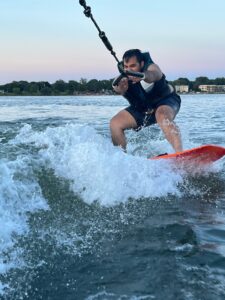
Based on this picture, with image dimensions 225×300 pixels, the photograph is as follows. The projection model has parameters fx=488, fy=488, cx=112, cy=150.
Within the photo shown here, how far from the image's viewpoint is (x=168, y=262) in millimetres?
3701

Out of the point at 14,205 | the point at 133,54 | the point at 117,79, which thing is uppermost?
the point at 133,54

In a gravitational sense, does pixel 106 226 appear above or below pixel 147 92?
below

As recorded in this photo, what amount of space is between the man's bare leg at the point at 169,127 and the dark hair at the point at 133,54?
34.2 inches

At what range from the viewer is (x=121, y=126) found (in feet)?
25.7

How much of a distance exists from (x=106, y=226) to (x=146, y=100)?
→ 3476 millimetres

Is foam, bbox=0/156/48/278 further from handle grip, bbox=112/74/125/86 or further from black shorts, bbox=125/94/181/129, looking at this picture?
black shorts, bbox=125/94/181/129

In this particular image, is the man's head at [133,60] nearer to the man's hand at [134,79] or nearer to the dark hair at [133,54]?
the dark hair at [133,54]

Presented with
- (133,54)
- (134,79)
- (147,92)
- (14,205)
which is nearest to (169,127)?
(147,92)

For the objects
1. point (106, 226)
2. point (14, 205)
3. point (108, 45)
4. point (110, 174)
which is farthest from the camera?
point (108, 45)

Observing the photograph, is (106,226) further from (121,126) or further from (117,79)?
(121,126)

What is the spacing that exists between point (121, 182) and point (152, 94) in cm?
214

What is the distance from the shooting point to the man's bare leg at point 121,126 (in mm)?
7824

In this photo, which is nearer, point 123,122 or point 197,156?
point 197,156

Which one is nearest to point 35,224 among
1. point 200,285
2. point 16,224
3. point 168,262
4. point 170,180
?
point 16,224
